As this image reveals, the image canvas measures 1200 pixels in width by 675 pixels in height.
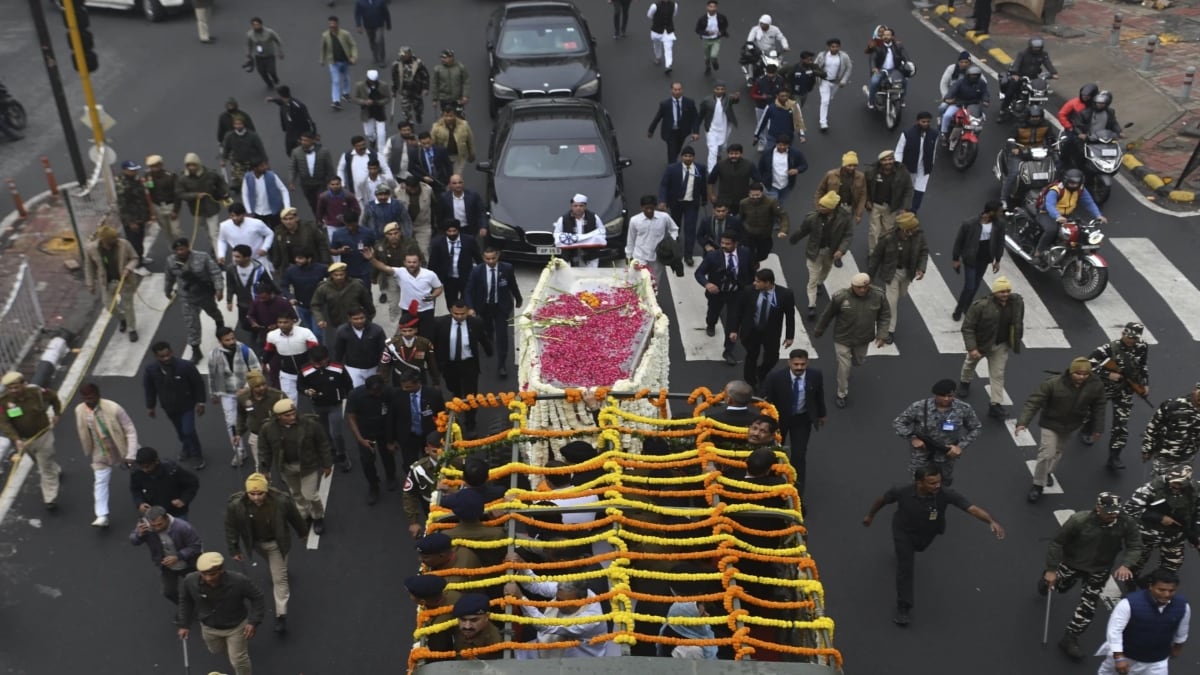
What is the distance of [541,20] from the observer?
2170cm

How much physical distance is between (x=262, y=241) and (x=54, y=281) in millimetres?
3877

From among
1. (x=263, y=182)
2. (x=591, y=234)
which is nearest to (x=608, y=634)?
(x=591, y=234)

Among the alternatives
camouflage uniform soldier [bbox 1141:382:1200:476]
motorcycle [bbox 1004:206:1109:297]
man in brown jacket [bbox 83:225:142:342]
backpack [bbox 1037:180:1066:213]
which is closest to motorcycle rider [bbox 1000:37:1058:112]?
backpack [bbox 1037:180:1066:213]

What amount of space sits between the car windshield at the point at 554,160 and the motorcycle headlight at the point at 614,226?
1.06 metres

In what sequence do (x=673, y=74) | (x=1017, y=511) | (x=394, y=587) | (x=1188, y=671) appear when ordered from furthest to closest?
(x=673, y=74) → (x=1017, y=511) → (x=394, y=587) → (x=1188, y=671)

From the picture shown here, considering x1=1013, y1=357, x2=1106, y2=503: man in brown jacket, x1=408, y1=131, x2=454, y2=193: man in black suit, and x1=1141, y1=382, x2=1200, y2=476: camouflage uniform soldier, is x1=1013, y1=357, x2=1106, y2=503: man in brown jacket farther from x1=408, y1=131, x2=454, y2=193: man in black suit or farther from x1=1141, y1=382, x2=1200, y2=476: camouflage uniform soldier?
x1=408, y1=131, x2=454, y2=193: man in black suit

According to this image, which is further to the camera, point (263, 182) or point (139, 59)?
point (139, 59)

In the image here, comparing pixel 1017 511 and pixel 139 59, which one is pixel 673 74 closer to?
pixel 139 59

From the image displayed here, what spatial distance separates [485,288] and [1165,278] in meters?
9.08

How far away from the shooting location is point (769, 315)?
13.1 meters

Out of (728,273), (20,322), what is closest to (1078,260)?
(728,273)

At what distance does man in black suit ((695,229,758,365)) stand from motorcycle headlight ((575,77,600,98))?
6.70m

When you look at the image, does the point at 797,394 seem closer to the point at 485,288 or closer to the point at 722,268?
the point at 722,268

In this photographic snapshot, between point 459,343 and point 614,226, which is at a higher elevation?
point 459,343
